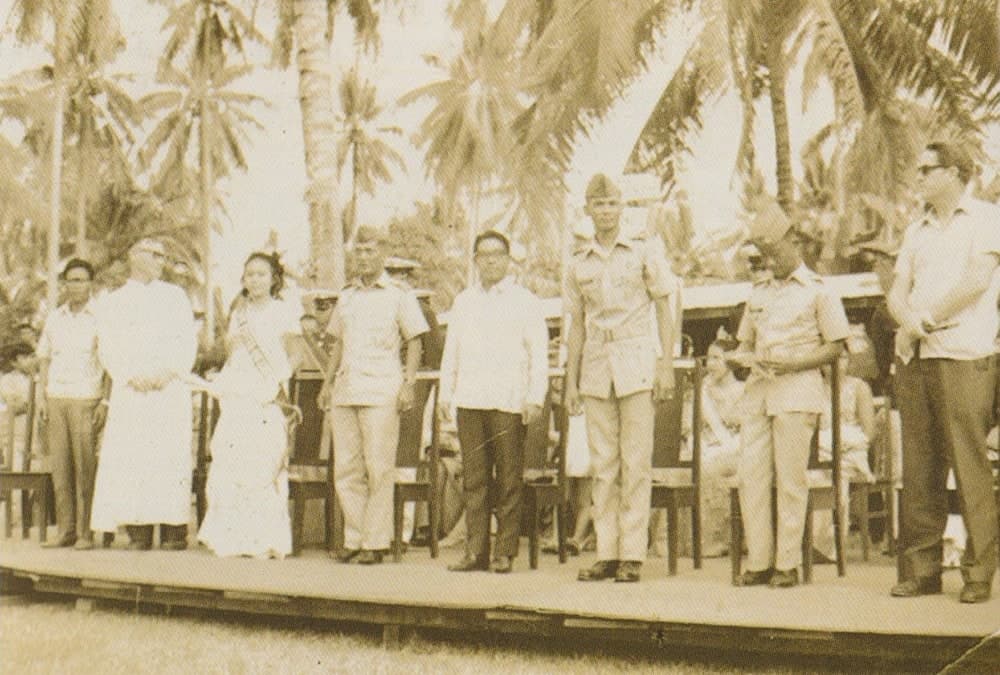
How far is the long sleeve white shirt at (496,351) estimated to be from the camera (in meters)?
5.70

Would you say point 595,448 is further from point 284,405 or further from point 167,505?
point 167,505

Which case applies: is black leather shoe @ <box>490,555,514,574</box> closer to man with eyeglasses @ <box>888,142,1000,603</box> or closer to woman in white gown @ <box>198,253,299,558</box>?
woman in white gown @ <box>198,253,299,558</box>

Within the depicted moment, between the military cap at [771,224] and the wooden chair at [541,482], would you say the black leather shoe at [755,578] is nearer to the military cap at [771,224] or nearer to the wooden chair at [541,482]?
the wooden chair at [541,482]

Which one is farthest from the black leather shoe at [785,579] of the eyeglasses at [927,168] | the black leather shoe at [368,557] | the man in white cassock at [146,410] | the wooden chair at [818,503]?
the man in white cassock at [146,410]

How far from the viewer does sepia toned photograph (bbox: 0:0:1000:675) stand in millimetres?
4543

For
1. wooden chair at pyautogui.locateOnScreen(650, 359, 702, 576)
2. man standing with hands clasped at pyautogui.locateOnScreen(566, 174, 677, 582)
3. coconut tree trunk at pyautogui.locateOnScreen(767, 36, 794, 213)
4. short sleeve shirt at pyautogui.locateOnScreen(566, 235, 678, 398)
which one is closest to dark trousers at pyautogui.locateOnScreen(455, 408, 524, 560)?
man standing with hands clasped at pyautogui.locateOnScreen(566, 174, 677, 582)

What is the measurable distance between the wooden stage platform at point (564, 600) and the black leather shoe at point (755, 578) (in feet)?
0.24

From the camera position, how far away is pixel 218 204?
8742mm

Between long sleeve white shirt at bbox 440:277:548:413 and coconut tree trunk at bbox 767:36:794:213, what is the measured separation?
5.08 meters

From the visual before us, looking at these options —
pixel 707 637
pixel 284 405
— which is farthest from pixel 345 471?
pixel 707 637

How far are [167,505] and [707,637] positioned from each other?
10.5 ft

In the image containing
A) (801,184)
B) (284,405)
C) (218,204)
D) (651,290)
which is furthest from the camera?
(801,184)

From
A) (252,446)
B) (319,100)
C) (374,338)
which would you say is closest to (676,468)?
(374,338)

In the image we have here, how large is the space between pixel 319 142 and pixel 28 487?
90.2 inches
